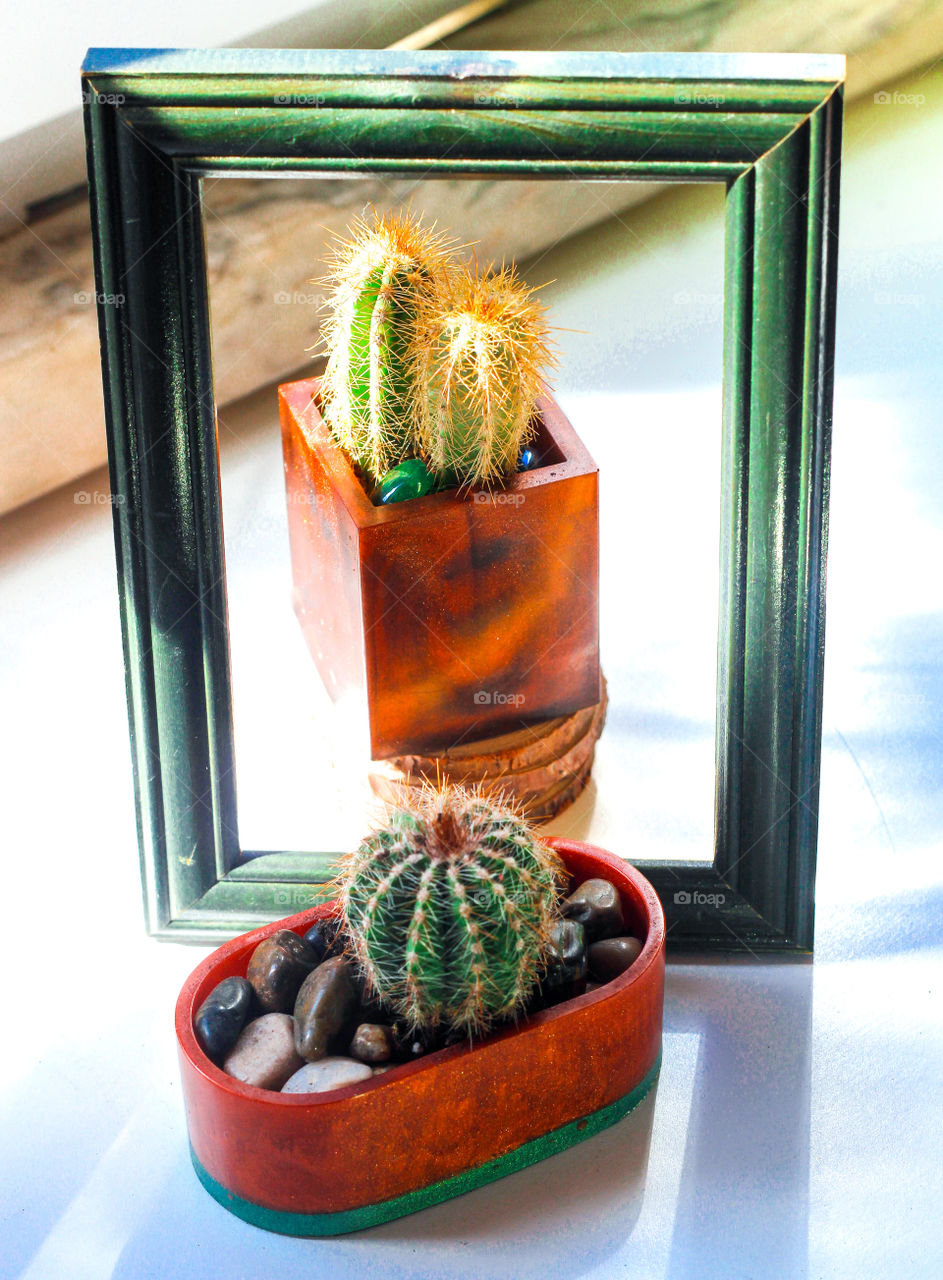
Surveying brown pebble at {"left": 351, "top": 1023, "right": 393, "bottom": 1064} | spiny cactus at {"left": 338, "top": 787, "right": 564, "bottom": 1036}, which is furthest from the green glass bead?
brown pebble at {"left": 351, "top": 1023, "right": 393, "bottom": 1064}

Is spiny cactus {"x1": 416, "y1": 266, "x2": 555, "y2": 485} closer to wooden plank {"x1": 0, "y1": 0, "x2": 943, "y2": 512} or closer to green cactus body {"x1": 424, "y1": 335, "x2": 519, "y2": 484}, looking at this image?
green cactus body {"x1": 424, "y1": 335, "x2": 519, "y2": 484}

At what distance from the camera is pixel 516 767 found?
1.17 meters

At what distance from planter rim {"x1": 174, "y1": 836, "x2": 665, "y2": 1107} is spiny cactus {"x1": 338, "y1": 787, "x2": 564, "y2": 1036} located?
20 mm

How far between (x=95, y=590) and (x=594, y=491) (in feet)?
1.95

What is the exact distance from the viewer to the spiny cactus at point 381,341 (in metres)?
1.07

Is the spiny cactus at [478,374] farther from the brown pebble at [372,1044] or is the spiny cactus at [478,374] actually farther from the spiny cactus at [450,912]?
the brown pebble at [372,1044]

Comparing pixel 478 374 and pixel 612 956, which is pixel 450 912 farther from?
pixel 478 374

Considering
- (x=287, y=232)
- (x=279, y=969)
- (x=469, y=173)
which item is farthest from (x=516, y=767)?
(x=287, y=232)

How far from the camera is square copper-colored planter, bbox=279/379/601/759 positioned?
110 centimetres

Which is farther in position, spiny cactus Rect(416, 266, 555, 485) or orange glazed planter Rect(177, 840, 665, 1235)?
spiny cactus Rect(416, 266, 555, 485)

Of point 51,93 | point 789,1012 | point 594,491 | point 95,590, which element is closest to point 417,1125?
point 789,1012

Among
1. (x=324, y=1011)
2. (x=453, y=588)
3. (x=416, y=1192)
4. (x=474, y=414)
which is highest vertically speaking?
(x=474, y=414)

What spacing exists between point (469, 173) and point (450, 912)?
512 millimetres

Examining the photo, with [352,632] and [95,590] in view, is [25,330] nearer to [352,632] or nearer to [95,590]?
[95,590]
